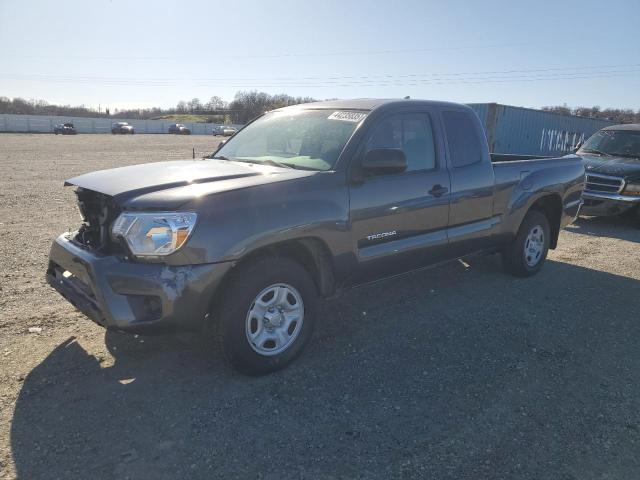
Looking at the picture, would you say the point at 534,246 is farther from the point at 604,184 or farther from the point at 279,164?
the point at 604,184

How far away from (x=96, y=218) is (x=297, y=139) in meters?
1.70

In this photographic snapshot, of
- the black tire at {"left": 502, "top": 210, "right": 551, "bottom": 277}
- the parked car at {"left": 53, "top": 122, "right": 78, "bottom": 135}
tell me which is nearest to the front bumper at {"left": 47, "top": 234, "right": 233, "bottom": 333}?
the black tire at {"left": 502, "top": 210, "right": 551, "bottom": 277}

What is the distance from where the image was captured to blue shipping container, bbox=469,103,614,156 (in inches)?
694

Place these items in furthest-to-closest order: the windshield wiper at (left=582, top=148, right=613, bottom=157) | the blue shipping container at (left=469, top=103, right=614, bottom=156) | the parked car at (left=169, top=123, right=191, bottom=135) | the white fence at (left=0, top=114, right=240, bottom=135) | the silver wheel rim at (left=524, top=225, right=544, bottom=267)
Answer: the parked car at (left=169, top=123, right=191, bottom=135)
the white fence at (left=0, top=114, right=240, bottom=135)
the blue shipping container at (left=469, top=103, right=614, bottom=156)
the windshield wiper at (left=582, top=148, right=613, bottom=157)
the silver wheel rim at (left=524, top=225, right=544, bottom=267)

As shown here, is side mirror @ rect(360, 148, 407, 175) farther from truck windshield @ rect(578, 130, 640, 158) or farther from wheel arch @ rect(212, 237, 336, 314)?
truck windshield @ rect(578, 130, 640, 158)

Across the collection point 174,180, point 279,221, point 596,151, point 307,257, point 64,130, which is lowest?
point 64,130

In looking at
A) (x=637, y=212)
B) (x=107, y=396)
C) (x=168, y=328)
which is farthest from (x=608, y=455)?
(x=637, y=212)

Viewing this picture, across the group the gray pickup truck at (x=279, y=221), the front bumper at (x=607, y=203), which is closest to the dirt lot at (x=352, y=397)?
the gray pickup truck at (x=279, y=221)

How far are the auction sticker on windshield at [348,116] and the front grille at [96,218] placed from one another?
192 centimetres

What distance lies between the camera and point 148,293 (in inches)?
112

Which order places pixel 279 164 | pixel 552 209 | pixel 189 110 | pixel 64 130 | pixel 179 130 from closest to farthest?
pixel 279 164 < pixel 552 209 < pixel 64 130 < pixel 179 130 < pixel 189 110

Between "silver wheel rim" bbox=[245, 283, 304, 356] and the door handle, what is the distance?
1.61 metres

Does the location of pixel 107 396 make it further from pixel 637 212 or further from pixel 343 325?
pixel 637 212

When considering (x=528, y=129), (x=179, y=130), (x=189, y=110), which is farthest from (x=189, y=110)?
(x=528, y=129)
